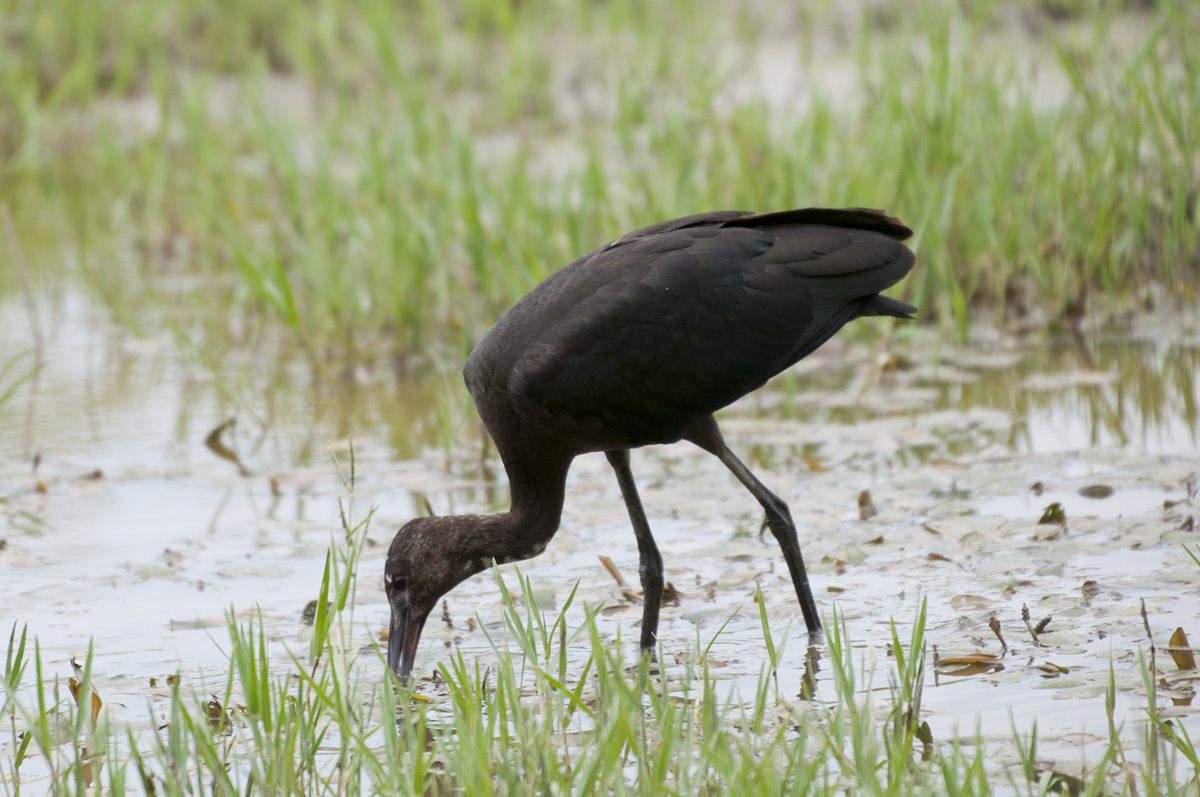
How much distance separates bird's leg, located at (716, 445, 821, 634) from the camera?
377 cm

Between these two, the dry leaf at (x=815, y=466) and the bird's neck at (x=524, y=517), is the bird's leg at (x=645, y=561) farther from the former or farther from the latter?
the dry leaf at (x=815, y=466)

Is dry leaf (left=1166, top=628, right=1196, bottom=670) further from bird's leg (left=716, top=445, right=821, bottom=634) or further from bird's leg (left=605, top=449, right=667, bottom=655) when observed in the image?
bird's leg (left=605, top=449, right=667, bottom=655)

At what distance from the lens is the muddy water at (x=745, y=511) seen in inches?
140

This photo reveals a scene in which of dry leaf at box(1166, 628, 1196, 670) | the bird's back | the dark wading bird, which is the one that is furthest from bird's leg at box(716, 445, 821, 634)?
dry leaf at box(1166, 628, 1196, 670)

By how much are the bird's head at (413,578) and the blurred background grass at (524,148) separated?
6.03 feet

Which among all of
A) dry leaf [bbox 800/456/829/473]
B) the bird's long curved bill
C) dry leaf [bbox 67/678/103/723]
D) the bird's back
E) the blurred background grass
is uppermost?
the blurred background grass

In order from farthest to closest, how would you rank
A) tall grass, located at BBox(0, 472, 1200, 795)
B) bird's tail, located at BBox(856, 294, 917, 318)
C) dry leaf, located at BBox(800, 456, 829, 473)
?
dry leaf, located at BBox(800, 456, 829, 473), bird's tail, located at BBox(856, 294, 917, 318), tall grass, located at BBox(0, 472, 1200, 795)

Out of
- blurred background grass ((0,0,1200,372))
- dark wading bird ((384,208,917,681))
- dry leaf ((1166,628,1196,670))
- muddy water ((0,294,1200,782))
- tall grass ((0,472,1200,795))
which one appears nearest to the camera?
tall grass ((0,472,1200,795))

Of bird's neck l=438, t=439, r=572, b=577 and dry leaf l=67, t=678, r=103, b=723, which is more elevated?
bird's neck l=438, t=439, r=572, b=577

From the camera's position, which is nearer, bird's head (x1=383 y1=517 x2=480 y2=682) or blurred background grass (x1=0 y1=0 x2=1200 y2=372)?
bird's head (x1=383 y1=517 x2=480 y2=682)

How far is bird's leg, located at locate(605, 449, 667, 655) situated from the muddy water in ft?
0.30

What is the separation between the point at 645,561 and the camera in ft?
12.6

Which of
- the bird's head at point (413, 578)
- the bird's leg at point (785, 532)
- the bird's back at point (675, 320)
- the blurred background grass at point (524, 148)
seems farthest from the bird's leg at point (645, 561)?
the blurred background grass at point (524, 148)

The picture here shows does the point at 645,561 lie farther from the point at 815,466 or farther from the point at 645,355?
the point at 815,466
